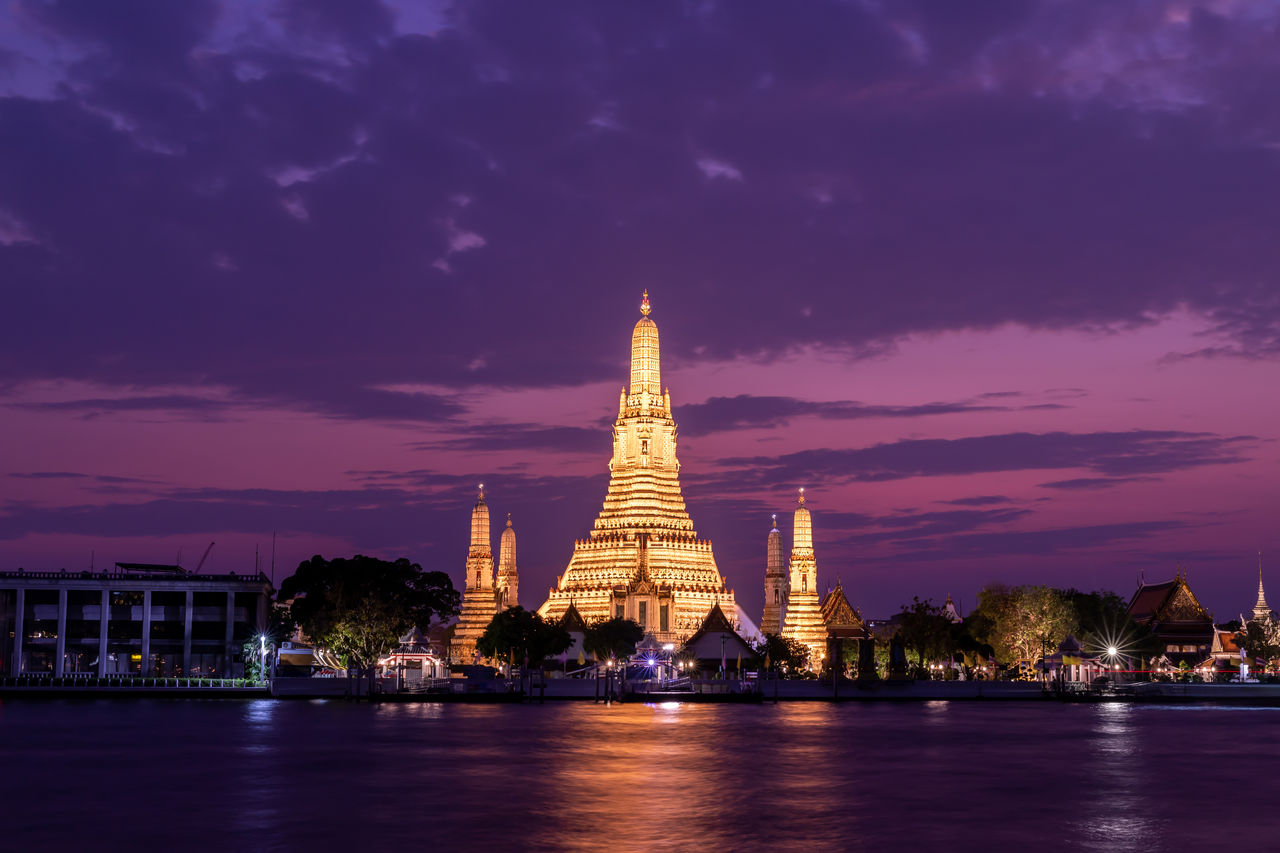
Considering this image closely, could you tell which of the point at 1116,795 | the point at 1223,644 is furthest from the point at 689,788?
the point at 1223,644

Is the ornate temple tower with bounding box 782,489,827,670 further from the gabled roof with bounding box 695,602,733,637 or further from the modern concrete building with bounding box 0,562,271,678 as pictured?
the modern concrete building with bounding box 0,562,271,678

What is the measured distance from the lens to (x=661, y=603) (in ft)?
476

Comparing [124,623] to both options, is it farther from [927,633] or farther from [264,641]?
[927,633]

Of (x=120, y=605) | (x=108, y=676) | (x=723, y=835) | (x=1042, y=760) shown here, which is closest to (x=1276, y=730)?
(x=1042, y=760)

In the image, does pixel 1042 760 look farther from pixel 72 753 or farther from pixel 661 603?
pixel 661 603

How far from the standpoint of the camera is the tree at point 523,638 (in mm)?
128625

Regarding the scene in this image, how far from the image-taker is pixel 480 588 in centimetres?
16550

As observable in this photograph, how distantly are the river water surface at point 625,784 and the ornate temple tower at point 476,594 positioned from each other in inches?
2936

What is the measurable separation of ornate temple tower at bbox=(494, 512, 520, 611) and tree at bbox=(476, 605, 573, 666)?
3929cm

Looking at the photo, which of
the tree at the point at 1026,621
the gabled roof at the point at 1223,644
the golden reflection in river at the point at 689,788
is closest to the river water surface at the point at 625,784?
the golden reflection in river at the point at 689,788

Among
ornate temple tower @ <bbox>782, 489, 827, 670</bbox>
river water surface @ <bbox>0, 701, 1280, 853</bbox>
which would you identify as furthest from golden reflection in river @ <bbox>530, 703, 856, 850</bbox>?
ornate temple tower @ <bbox>782, 489, 827, 670</bbox>

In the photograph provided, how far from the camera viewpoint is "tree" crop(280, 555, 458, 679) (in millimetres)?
108500

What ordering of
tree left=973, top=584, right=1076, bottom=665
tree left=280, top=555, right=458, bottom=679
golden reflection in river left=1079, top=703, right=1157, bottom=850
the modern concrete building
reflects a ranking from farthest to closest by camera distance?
the modern concrete building
tree left=973, top=584, right=1076, bottom=665
tree left=280, top=555, right=458, bottom=679
golden reflection in river left=1079, top=703, right=1157, bottom=850

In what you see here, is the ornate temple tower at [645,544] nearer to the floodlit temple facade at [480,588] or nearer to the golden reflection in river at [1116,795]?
the floodlit temple facade at [480,588]
